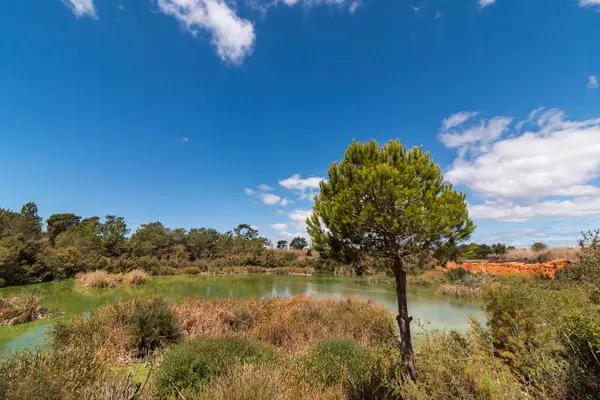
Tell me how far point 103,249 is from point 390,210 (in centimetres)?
5387

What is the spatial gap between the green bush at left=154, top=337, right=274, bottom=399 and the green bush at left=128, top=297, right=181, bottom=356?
348 centimetres

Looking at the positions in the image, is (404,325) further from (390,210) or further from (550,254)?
(550,254)

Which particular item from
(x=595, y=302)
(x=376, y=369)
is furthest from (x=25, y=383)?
(x=595, y=302)

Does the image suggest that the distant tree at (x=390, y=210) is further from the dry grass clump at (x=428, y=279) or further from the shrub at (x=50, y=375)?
the dry grass clump at (x=428, y=279)

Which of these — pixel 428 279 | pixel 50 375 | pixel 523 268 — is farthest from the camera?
pixel 428 279

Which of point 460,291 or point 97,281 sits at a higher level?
point 97,281

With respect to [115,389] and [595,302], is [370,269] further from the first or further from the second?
[595,302]

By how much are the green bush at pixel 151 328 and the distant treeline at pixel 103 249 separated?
75.8 feet

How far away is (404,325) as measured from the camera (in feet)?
15.6

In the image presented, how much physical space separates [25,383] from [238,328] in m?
8.28

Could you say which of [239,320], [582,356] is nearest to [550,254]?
[582,356]

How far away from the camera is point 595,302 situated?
6.36 metres

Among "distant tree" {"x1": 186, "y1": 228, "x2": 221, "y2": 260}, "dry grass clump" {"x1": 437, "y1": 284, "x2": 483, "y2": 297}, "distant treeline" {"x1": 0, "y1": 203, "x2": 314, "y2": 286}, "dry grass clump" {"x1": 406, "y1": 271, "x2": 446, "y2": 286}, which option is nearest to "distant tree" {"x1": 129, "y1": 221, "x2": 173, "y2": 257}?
"distant treeline" {"x1": 0, "y1": 203, "x2": 314, "y2": 286}

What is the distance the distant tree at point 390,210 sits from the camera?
408cm
